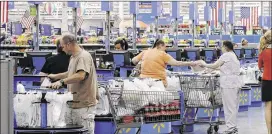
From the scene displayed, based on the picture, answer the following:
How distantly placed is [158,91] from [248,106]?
272 inches

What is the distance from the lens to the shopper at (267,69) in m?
9.23

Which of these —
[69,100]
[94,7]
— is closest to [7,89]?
[69,100]

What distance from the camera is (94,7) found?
4538 centimetres

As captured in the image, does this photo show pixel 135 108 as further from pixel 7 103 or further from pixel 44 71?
pixel 7 103

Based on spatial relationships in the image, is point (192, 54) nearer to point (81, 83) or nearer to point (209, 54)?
point (209, 54)

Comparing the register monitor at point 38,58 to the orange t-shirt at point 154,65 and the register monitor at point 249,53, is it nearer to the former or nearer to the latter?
the orange t-shirt at point 154,65

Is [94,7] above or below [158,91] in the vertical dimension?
above

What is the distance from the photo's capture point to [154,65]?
11102mm

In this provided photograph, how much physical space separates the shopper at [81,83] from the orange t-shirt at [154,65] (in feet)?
10.1

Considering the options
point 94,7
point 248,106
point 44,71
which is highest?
point 94,7

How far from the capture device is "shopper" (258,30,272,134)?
9.23 meters

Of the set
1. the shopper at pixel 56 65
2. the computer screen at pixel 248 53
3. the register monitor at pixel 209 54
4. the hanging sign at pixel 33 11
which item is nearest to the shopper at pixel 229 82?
the shopper at pixel 56 65

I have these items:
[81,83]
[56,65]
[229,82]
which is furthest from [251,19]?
[81,83]

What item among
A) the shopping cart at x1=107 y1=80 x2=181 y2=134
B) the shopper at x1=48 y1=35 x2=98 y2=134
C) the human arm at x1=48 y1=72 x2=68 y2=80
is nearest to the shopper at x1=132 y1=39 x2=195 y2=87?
the shopping cart at x1=107 y1=80 x2=181 y2=134
